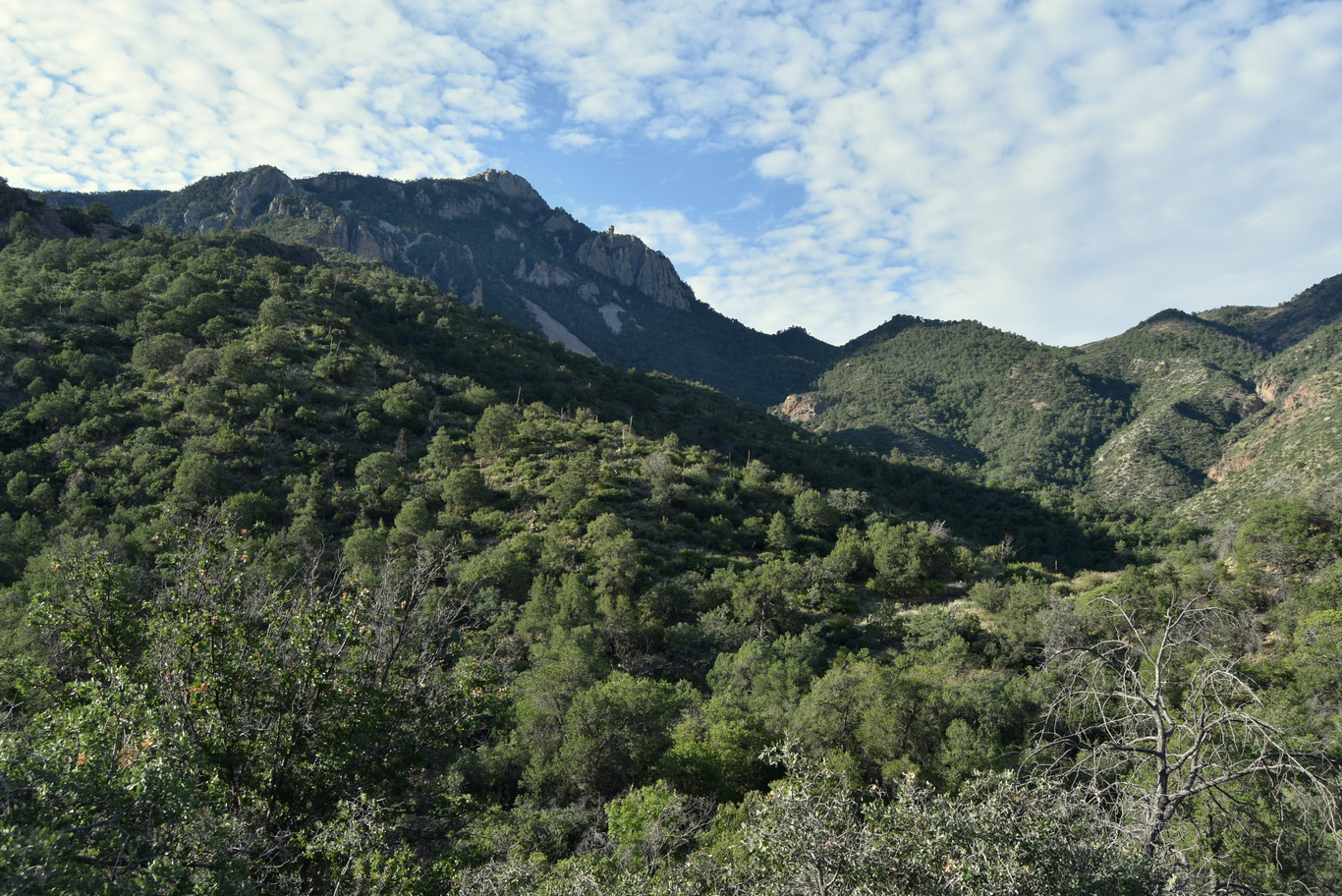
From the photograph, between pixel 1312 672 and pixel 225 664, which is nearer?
pixel 225 664

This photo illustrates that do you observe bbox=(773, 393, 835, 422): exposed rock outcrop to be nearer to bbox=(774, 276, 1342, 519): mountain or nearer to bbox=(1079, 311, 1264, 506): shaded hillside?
bbox=(774, 276, 1342, 519): mountain

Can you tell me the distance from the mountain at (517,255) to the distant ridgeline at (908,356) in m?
0.60

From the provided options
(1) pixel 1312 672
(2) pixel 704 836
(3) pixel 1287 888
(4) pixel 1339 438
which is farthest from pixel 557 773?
(4) pixel 1339 438

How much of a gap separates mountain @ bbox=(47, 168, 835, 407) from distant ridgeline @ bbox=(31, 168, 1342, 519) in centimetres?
60

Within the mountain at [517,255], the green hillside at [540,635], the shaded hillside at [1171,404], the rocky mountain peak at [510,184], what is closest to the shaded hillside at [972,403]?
the shaded hillside at [1171,404]

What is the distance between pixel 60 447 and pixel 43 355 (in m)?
11.3

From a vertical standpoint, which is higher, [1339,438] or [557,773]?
[1339,438]

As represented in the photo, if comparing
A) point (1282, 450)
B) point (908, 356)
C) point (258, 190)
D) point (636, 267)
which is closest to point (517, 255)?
point (636, 267)

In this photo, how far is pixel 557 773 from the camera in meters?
15.2

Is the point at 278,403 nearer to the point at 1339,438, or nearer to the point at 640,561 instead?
the point at 640,561

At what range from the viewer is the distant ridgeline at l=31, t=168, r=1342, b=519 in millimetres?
69125

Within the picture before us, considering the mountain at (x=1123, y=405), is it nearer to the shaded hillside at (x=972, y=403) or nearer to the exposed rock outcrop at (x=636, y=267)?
the shaded hillside at (x=972, y=403)

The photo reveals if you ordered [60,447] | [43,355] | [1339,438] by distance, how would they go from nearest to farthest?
1. [60,447]
2. [43,355]
3. [1339,438]

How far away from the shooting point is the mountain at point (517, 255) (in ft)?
388
